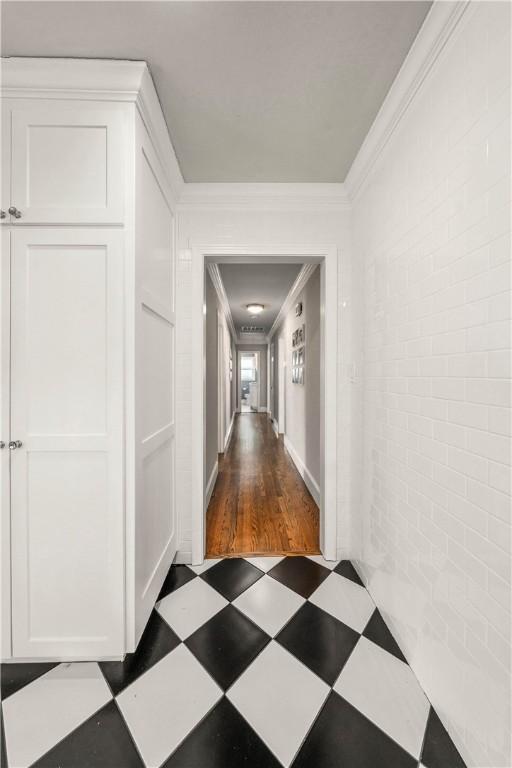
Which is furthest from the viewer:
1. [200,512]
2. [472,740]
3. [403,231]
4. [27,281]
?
[200,512]

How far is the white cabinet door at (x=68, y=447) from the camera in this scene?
4.04ft

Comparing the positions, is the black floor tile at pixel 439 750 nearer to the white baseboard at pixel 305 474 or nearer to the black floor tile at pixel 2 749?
the black floor tile at pixel 2 749

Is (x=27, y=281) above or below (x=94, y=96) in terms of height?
below

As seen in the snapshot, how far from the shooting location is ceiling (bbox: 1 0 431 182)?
103cm

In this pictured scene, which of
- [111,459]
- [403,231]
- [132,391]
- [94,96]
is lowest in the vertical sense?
[111,459]

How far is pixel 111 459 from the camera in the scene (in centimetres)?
125

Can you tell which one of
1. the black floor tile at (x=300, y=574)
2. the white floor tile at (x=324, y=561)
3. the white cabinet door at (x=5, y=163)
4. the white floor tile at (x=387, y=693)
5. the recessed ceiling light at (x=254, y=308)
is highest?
the recessed ceiling light at (x=254, y=308)

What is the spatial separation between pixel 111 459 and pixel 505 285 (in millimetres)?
1467

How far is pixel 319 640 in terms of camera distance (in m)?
1.38

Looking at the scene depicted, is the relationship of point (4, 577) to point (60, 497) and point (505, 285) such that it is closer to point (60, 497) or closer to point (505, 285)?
point (60, 497)

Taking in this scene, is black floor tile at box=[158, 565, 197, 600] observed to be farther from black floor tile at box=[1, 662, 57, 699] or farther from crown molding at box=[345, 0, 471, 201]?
crown molding at box=[345, 0, 471, 201]

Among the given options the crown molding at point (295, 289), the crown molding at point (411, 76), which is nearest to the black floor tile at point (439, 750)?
the crown molding at point (411, 76)

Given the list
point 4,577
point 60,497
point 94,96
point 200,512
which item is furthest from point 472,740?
point 94,96

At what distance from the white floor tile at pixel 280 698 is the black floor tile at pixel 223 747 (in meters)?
0.03
